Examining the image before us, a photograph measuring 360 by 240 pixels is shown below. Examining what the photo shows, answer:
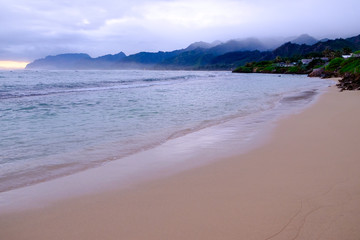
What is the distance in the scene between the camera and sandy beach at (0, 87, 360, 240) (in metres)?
3.28

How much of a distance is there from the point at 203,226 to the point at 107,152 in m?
4.63

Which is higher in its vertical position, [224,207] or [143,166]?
[224,207]

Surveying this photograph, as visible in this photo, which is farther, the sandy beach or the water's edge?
the water's edge

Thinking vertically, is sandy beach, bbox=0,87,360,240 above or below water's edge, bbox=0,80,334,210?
above

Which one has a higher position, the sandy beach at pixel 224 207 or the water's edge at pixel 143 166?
the sandy beach at pixel 224 207

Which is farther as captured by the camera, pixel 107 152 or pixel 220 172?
pixel 107 152

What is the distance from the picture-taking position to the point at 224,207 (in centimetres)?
389

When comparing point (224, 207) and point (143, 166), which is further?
point (143, 166)

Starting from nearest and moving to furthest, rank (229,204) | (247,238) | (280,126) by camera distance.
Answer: (247,238) → (229,204) → (280,126)

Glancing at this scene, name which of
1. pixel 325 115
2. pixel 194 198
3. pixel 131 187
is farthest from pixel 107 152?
pixel 325 115

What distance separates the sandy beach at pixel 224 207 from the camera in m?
3.28

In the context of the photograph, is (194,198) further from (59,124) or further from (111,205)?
(59,124)

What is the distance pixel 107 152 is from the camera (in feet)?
24.2

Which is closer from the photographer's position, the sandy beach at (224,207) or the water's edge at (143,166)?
the sandy beach at (224,207)
